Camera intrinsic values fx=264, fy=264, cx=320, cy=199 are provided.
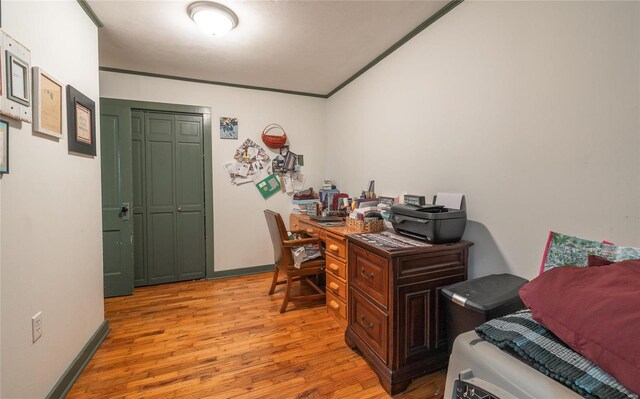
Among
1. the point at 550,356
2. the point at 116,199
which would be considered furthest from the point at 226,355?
the point at 116,199

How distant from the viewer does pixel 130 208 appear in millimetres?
2889

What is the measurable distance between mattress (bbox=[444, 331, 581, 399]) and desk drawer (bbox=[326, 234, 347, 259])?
114 cm

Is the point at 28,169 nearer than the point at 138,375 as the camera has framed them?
Yes

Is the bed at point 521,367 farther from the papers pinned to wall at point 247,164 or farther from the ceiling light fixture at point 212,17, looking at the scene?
the papers pinned to wall at point 247,164

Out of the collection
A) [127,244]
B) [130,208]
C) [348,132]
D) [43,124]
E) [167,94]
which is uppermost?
[167,94]

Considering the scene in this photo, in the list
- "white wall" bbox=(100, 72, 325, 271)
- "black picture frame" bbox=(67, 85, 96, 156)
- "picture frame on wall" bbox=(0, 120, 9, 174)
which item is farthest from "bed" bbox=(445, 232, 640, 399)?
"white wall" bbox=(100, 72, 325, 271)

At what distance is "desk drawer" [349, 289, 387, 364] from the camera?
5.22ft

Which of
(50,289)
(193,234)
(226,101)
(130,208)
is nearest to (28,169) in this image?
(50,289)

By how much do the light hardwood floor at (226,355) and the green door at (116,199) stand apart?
0.26m

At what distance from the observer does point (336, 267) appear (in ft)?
7.28

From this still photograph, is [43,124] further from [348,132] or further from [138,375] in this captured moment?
[348,132]

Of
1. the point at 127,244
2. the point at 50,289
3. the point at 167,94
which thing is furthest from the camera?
the point at 167,94

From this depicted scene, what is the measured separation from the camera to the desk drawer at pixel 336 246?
2113 mm

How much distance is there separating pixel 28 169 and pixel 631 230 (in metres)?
2.80
